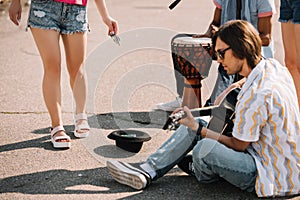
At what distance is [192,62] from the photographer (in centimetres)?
524

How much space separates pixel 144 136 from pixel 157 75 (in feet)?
7.04

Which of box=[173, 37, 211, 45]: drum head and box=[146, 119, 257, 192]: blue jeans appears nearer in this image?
box=[146, 119, 257, 192]: blue jeans

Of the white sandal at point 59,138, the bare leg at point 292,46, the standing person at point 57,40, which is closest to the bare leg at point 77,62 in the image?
the standing person at point 57,40

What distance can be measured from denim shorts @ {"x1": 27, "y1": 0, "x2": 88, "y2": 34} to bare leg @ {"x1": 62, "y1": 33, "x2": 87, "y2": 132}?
0.24ft

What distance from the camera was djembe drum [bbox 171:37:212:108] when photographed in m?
5.17

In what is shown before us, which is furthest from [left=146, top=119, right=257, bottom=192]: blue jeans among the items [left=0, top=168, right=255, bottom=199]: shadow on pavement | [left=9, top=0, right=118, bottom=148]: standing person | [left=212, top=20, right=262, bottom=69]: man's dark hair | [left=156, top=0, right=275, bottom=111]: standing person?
[left=9, top=0, right=118, bottom=148]: standing person

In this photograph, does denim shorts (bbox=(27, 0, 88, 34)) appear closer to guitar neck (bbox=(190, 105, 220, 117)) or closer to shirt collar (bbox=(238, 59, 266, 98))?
guitar neck (bbox=(190, 105, 220, 117))

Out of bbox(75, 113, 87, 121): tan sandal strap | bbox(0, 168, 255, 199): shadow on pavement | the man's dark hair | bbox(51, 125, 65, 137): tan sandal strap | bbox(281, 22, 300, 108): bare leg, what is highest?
the man's dark hair

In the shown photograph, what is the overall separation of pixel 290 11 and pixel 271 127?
1471 mm

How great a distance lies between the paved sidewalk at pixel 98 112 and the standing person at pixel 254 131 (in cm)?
21

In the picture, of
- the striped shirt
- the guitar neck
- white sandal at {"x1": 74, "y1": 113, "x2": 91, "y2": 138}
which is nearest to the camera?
the striped shirt

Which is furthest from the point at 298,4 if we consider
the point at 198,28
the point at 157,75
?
the point at 198,28

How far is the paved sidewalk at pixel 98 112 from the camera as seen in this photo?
4078 mm

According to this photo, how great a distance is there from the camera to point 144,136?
4.84m
